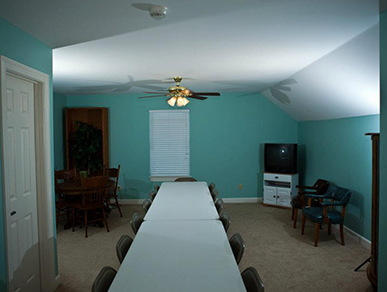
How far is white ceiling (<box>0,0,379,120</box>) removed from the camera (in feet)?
7.13

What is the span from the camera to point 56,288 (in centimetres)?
315

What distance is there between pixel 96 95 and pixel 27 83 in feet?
12.9

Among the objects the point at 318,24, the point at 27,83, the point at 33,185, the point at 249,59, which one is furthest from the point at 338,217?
the point at 27,83

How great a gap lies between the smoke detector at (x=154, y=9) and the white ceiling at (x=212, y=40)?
0.06 m

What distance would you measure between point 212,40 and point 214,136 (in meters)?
3.94

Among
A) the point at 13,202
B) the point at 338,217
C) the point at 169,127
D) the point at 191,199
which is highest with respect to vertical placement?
the point at 169,127

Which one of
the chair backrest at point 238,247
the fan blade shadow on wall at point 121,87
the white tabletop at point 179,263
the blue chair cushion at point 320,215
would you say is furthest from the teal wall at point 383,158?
the fan blade shadow on wall at point 121,87

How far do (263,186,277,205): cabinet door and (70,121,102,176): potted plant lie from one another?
3.67 metres

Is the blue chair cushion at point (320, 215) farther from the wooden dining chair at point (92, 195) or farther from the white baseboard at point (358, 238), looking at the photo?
the wooden dining chair at point (92, 195)

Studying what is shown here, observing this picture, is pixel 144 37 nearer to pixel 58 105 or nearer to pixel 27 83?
pixel 27 83

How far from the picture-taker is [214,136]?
22.3 ft

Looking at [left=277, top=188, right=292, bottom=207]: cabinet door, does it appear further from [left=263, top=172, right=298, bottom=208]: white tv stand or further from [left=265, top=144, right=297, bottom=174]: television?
[left=265, top=144, right=297, bottom=174]: television

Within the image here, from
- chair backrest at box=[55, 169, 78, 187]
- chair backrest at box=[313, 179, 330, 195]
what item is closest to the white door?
chair backrest at box=[55, 169, 78, 187]

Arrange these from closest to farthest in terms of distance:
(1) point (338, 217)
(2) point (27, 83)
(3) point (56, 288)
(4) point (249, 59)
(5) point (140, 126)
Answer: (2) point (27, 83)
(3) point (56, 288)
(4) point (249, 59)
(1) point (338, 217)
(5) point (140, 126)
